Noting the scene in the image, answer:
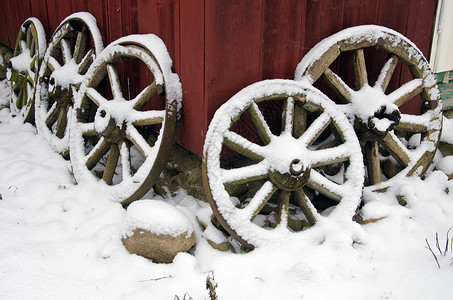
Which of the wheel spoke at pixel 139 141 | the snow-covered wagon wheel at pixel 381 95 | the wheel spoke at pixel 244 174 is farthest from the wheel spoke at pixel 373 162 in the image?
the wheel spoke at pixel 139 141

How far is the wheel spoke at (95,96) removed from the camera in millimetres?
2878

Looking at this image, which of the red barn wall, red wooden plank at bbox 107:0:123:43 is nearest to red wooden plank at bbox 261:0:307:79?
the red barn wall

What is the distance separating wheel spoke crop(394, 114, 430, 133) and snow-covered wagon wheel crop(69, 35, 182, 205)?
1.52 m

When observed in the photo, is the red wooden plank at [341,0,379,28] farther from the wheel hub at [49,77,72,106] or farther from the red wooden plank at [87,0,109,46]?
the wheel hub at [49,77,72,106]

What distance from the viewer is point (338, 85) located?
2.62 meters

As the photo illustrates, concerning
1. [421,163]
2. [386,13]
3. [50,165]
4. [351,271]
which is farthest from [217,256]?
[386,13]

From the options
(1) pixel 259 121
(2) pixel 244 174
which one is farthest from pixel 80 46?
(2) pixel 244 174

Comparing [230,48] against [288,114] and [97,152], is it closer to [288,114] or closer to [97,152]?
[288,114]

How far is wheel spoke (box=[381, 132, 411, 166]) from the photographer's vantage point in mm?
2732

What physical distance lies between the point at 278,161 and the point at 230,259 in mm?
576

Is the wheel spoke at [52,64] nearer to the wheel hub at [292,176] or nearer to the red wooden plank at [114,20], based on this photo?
the red wooden plank at [114,20]

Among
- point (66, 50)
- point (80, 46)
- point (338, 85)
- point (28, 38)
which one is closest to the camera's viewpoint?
point (338, 85)

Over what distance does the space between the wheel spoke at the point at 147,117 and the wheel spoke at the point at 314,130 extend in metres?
0.89

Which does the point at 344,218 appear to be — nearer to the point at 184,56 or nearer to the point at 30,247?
the point at 184,56
